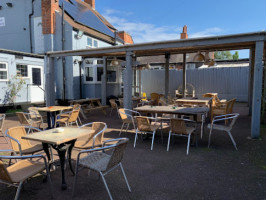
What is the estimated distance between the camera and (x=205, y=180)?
10.9 feet

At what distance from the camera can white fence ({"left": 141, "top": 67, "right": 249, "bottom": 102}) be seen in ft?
48.4

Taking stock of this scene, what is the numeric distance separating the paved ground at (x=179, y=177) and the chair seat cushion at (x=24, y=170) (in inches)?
16.0

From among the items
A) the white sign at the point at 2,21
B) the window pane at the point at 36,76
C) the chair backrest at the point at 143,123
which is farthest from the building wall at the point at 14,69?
the chair backrest at the point at 143,123

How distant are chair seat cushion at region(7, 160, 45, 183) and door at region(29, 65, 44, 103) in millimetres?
9303

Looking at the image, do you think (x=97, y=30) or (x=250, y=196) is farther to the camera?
(x=97, y=30)

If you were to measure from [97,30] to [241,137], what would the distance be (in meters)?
12.3

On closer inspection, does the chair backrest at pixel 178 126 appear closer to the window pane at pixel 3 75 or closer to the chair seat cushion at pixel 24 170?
the chair seat cushion at pixel 24 170

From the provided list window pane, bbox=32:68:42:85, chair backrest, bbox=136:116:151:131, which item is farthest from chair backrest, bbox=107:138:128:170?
window pane, bbox=32:68:42:85

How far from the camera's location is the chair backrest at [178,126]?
14.9 ft

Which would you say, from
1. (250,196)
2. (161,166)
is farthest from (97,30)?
(250,196)

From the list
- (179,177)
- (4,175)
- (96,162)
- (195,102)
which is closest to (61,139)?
(96,162)

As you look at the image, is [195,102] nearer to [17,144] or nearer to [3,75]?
[17,144]

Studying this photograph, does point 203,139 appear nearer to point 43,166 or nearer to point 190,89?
point 43,166

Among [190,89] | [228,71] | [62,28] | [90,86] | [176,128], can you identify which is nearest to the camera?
[176,128]
